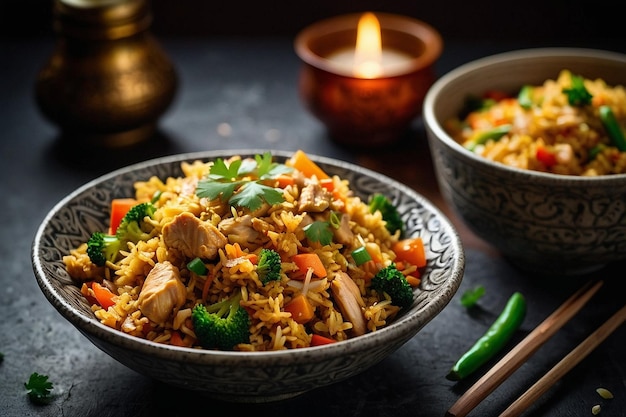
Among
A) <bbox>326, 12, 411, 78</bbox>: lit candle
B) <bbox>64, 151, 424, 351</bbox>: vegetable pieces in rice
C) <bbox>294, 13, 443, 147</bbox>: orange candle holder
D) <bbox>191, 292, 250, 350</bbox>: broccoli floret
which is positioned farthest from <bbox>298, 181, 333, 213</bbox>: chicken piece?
<bbox>326, 12, 411, 78</bbox>: lit candle

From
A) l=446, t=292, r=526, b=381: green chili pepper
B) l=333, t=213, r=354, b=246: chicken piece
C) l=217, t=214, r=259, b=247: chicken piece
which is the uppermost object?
l=217, t=214, r=259, b=247: chicken piece

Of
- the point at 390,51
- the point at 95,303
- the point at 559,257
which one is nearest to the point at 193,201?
the point at 95,303

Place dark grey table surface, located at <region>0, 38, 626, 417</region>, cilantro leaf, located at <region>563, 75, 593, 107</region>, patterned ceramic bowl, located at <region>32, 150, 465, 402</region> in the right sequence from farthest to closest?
cilantro leaf, located at <region>563, 75, 593, 107</region>, dark grey table surface, located at <region>0, 38, 626, 417</region>, patterned ceramic bowl, located at <region>32, 150, 465, 402</region>

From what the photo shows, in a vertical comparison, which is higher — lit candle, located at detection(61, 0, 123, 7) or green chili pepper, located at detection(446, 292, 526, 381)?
lit candle, located at detection(61, 0, 123, 7)

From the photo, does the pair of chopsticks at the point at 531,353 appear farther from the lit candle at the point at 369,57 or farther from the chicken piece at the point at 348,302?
the lit candle at the point at 369,57

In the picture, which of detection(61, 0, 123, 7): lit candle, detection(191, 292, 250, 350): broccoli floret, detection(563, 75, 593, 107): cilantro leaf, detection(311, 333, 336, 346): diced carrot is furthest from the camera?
detection(61, 0, 123, 7): lit candle

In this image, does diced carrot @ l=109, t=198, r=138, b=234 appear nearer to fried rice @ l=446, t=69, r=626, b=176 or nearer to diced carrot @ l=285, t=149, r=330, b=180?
diced carrot @ l=285, t=149, r=330, b=180

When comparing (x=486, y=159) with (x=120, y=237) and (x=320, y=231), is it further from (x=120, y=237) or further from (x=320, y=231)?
(x=120, y=237)

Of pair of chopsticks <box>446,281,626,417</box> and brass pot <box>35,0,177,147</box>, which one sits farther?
brass pot <box>35,0,177,147</box>
